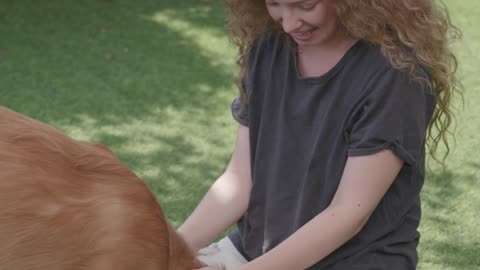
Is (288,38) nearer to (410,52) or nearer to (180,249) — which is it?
(410,52)

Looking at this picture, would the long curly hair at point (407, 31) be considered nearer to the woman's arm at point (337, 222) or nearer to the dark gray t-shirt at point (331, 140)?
the dark gray t-shirt at point (331, 140)

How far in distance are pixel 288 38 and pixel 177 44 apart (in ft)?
14.1

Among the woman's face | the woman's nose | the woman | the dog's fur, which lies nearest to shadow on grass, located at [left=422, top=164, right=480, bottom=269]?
the woman

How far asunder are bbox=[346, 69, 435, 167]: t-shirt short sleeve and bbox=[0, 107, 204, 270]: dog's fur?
2.91ft

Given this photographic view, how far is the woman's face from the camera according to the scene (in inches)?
98.3

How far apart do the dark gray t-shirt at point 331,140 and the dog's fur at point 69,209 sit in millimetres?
934

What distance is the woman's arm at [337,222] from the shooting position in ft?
8.20

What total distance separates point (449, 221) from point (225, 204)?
2.01 metres

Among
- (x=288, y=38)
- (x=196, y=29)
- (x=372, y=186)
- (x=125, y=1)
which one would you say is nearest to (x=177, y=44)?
(x=196, y=29)

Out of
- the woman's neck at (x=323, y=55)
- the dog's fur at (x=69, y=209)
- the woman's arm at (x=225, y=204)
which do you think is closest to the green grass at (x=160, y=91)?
the woman's arm at (x=225, y=204)

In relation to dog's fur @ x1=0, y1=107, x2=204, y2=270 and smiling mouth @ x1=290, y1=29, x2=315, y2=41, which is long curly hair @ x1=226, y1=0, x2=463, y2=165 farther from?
dog's fur @ x1=0, y1=107, x2=204, y2=270

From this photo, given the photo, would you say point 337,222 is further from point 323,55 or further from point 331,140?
point 323,55

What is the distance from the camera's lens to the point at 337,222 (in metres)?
2.51

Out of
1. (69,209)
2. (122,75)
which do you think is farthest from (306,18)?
(122,75)
